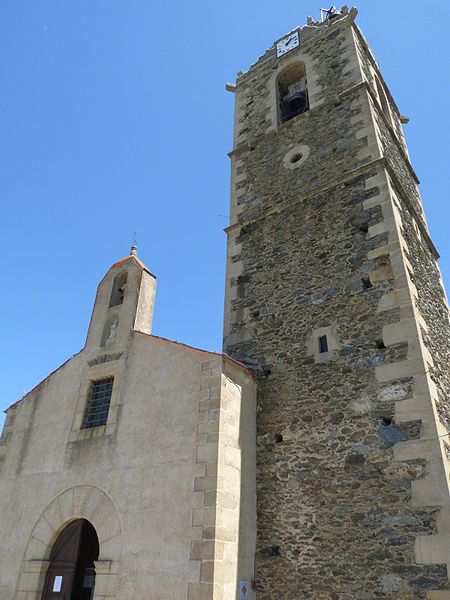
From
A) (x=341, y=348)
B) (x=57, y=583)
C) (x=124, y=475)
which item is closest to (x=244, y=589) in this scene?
(x=124, y=475)

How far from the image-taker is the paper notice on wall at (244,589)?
6065 millimetres

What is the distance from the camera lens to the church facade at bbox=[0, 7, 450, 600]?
5.90 metres

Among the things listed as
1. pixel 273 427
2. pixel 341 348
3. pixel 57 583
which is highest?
pixel 341 348

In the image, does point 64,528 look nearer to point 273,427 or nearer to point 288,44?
point 273,427

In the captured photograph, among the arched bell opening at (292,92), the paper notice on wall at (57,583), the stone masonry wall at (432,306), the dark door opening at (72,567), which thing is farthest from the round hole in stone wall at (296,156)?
the paper notice on wall at (57,583)

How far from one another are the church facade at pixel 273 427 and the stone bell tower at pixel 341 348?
28 mm

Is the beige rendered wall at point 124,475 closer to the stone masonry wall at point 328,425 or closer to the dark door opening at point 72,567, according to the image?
the dark door opening at point 72,567

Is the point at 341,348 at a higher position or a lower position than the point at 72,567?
higher

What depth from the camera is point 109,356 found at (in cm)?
835

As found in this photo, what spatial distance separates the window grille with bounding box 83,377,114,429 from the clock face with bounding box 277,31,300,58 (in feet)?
34.4

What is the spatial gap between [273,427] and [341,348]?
5.41ft

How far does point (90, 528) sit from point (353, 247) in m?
6.38

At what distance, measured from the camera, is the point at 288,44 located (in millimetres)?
13406

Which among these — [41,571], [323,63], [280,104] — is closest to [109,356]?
[41,571]
